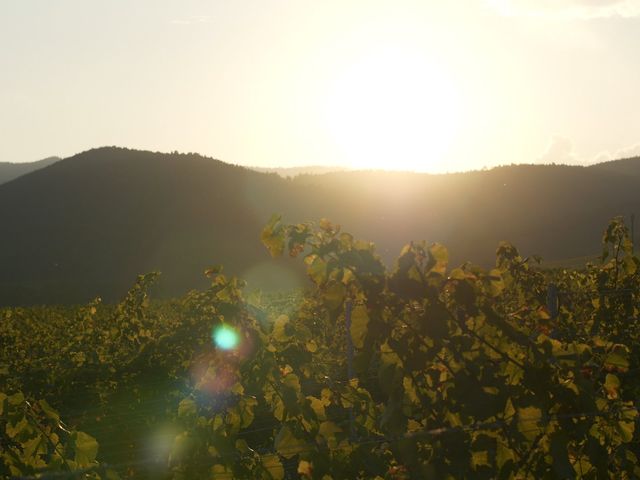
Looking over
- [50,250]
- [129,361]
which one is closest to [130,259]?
[50,250]

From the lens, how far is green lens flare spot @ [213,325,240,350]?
15.0 ft

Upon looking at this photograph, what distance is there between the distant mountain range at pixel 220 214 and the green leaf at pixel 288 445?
57499 millimetres

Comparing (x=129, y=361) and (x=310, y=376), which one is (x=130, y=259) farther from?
(x=310, y=376)

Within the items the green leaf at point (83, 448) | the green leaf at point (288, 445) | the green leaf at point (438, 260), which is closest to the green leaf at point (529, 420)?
the green leaf at point (438, 260)

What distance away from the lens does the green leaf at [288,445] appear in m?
4.13

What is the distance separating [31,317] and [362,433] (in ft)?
85.1

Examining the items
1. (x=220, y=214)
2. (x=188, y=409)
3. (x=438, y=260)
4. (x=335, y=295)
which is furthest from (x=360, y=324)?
(x=220, y=214)

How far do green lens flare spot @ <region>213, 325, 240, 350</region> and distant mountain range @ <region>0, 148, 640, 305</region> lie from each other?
2246 inches

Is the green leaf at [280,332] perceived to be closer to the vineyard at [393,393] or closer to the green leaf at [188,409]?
the vineyard at [393,393]

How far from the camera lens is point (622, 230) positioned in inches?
340

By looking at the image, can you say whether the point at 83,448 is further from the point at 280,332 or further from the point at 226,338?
the point at 280,332

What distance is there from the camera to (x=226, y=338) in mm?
4605

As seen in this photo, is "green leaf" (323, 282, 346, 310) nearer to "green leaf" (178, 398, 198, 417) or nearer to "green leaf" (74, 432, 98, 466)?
"green leaf" (178, 398, 198, 417)

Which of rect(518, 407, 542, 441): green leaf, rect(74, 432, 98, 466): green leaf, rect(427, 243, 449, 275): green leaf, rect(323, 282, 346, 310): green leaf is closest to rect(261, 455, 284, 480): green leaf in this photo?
rect(74, 432, 98, 466): green leaf
